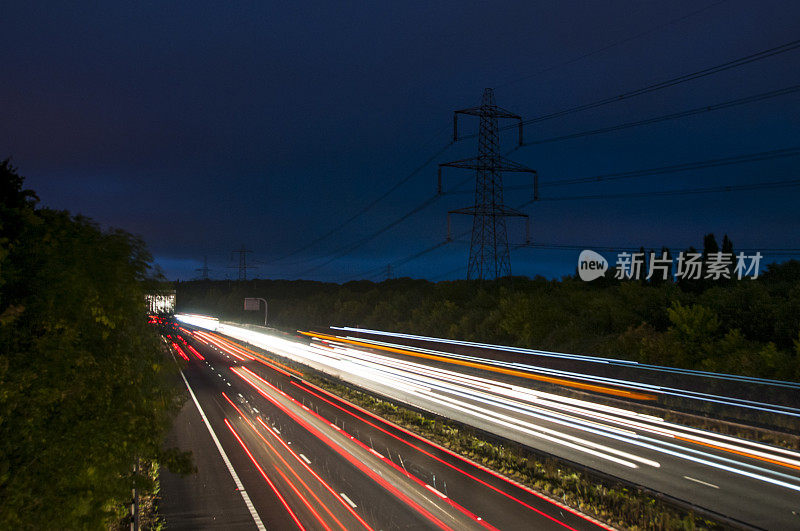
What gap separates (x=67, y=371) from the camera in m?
8.39

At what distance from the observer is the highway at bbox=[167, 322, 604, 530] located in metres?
14.5

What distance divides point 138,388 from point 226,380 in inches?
1471

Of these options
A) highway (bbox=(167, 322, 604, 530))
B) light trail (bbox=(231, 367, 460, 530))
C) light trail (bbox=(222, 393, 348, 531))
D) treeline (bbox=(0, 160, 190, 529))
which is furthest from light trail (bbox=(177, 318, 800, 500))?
treeline (bbox=(0, 160, 190, 529))

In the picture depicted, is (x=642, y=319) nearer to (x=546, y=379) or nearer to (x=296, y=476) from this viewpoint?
(x=546, y=379)

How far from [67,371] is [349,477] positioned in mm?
11779

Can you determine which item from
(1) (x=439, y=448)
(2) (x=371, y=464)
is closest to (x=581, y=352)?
(1) (x=439, y=448)

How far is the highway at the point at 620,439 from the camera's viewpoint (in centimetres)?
1527

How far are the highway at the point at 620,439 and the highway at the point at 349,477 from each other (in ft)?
11.8

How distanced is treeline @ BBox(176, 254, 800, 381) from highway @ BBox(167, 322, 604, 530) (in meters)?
18.1

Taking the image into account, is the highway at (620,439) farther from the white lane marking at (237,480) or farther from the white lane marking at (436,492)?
the white lane marking at (237,480)

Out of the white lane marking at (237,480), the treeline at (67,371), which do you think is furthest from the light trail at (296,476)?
the treeline at (67,371)

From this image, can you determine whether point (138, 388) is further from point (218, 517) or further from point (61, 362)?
point (218, 517)

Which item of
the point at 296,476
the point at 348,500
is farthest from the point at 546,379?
the point at 348,500

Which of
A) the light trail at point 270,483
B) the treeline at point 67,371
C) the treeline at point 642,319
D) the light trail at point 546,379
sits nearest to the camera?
the treeline at point 67,371
